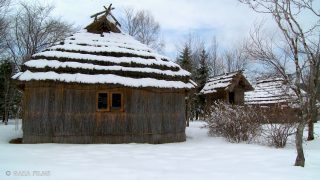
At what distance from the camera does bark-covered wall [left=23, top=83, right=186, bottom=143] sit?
1452 cm

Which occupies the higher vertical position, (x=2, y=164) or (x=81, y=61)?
(x=81, y=61)

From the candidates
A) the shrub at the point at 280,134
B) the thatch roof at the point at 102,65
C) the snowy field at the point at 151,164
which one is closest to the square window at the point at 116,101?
the thatch roof at the point at 102,65

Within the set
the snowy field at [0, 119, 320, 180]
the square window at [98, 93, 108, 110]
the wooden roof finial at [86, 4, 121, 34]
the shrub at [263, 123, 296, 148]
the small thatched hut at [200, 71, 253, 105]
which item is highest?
the wooden roof finial at [86, 4, 121, 34]

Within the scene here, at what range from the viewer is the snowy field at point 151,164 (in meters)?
8.11

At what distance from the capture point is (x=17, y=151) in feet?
38.0

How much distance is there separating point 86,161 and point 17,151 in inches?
122

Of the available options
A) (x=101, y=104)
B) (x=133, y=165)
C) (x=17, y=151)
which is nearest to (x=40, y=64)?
(x=101, y=104)

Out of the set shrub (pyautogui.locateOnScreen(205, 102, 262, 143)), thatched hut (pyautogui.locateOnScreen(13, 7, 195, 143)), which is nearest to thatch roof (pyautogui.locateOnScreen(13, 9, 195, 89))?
thatched hut (pyautogui.locateOnScreen(13, 7, 195, 143))

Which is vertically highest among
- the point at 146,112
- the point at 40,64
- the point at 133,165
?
the point at 40,64

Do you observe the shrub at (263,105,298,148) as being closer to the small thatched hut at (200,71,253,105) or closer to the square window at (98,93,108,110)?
the square window at (98,93,108,110)

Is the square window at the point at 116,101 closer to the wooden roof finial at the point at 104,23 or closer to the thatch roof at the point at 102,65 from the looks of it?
the thatch roof at the point at 102,65

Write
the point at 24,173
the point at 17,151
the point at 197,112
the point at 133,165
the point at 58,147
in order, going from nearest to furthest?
the point at 24,173, the point at 133,165, the point at 17,151, the point at 58,147, the point at 197,112

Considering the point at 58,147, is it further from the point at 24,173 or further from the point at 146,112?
the point at 24,173

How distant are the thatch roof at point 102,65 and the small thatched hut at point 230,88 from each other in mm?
10305
